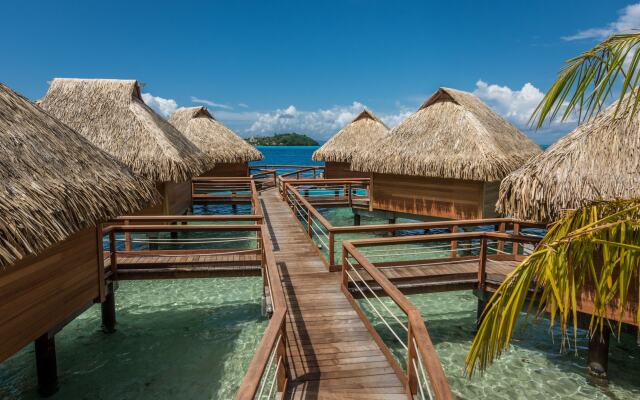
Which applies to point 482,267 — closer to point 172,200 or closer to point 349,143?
point 172,200

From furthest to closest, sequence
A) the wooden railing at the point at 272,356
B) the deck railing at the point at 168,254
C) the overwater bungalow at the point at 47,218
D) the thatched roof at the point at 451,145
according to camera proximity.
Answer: the thatched roof at the point at 451,145 → the deck railing at the point at 168,254 → the overwater bungalow at the point at 47,218 → the wooden railing at the point at 272,356

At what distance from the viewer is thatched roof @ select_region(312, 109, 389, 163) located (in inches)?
847

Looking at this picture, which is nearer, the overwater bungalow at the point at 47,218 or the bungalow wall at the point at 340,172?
the overwater bungalow at the point at 47,218

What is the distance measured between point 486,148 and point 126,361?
37.3 feet

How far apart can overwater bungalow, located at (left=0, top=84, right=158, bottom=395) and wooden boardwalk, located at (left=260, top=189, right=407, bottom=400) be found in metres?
3.20

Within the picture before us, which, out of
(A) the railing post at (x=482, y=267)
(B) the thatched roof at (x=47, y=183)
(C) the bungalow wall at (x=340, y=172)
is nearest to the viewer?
(B) the thatched roof at (x=47, y=183)

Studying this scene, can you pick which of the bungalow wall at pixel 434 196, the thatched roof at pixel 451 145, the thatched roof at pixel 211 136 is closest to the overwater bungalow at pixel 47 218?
the thatched roof at pixel 451 145

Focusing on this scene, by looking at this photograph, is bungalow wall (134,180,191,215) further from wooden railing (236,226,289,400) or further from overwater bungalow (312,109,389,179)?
overwater bungalow (312,109,389,179)

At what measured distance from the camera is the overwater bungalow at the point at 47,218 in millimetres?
4457

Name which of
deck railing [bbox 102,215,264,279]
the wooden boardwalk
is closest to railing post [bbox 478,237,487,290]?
the wooden boardwalk

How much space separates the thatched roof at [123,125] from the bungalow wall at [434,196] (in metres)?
7.08

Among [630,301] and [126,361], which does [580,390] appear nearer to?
[630,301]

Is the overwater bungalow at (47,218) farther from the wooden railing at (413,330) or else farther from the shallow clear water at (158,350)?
the wooden railing at (413,330)

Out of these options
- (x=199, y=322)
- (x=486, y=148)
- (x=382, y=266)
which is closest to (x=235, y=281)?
(x=199, y=322)
